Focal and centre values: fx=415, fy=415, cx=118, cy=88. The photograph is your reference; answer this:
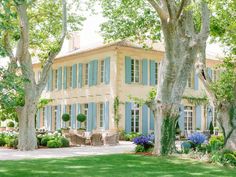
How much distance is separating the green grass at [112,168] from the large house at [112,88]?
11232mm

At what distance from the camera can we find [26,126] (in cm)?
1733

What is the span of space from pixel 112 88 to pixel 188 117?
→ 682 centimetres

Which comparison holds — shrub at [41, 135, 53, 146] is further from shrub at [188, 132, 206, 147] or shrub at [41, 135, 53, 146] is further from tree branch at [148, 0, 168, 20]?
tree branch at [148, 0, 168, 20]

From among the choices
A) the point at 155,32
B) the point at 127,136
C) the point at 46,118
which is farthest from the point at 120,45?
the point at 46,118

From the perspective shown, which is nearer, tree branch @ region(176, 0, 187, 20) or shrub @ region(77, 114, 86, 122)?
tree branch @ region(176, 0, 187, 20)

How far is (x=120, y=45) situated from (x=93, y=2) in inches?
214

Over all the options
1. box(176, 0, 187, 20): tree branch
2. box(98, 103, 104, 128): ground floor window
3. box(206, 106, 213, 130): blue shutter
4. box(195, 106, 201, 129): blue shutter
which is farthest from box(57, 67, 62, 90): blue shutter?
box(176, 0, 187, 20): tree branch

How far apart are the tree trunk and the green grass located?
481 cm

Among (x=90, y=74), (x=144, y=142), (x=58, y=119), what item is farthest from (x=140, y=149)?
(x=58, y=119)

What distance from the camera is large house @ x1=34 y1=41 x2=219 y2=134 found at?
24344 mm

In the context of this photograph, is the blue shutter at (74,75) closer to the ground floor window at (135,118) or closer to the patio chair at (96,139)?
the ground floor window at (135,118)

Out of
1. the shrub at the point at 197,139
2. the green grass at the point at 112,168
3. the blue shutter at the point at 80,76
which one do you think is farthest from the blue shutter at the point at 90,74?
the green grass at the point at 112,168

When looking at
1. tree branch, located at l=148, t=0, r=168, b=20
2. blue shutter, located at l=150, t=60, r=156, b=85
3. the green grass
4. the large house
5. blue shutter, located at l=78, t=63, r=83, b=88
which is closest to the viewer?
the green grass

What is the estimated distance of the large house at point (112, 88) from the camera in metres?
24.3
